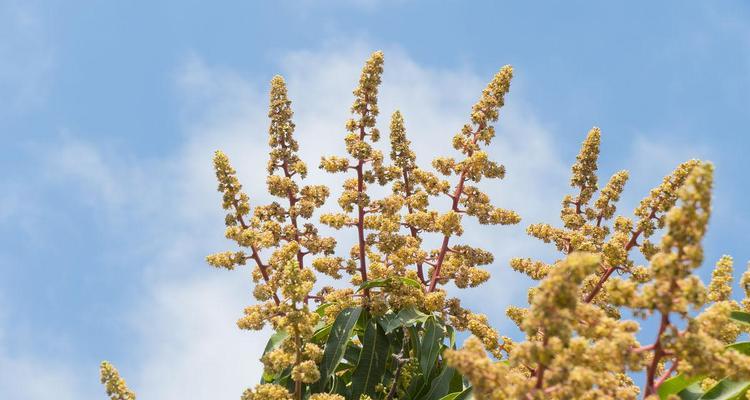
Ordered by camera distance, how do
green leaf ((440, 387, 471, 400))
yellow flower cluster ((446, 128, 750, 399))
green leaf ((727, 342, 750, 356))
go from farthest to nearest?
green leaf ((440, 387, 471, 400))
green leaf ((727, 342, 750, 356))
yellow flower cluster ((446, 128, 750, 399))

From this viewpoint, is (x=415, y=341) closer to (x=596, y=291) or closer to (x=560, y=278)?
(x=596, y=291)

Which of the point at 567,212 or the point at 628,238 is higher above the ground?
the point at 567,212

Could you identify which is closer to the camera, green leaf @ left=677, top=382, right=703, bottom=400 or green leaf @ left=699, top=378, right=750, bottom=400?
green leaf @ left=699, top=378, right=750, bottom=400

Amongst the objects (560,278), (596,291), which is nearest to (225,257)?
(596,291)

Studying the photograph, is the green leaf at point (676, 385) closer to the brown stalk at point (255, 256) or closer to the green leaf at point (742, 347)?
the green leaf at point (742, 347)

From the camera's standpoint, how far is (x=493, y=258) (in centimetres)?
644

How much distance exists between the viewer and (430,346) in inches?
222

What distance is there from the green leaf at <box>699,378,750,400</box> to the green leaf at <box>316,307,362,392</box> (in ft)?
6.91

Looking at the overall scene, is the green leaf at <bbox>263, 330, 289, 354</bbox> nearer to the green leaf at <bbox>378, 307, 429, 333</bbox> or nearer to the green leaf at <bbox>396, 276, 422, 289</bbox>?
the green leaf at <bbox>378, 307, 429, 333</bbox>

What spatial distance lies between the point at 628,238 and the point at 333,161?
6.45 feet

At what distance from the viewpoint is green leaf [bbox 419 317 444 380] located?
5598mm

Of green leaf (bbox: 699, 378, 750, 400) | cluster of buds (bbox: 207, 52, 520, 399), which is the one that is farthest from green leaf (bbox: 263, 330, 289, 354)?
green leaf (bbox: 699, 378, 750, 400)

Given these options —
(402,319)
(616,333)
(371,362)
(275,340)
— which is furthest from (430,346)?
(616,333)

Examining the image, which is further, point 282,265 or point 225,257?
point 225,257
